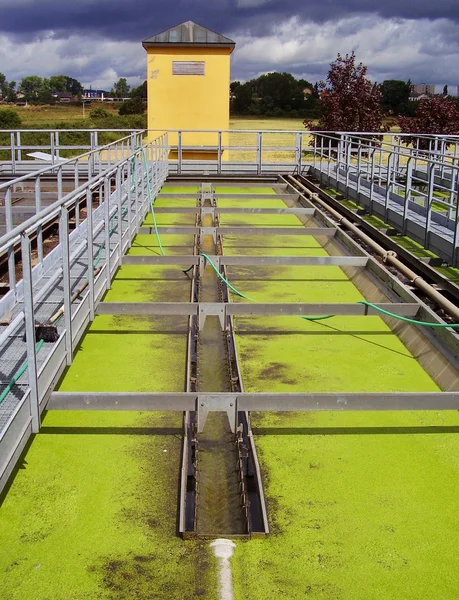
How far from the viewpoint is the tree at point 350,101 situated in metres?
25.6

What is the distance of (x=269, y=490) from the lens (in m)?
3.87

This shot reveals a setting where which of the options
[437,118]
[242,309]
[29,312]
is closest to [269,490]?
[29,312]

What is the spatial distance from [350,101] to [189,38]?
7070 mm

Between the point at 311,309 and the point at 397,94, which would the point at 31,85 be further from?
the point at 311,309

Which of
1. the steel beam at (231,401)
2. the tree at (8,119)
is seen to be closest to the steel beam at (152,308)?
the steel beam at (231,401)

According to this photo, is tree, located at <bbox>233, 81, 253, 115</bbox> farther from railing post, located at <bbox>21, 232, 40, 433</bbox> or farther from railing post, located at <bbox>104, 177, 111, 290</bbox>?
railing post, located at <bbox>21, 232, 40, 433</bbox>

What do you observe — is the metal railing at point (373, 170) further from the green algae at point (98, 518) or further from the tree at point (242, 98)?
the tree at point (242, 98)

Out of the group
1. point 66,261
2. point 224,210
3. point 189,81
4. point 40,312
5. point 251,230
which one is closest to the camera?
point 66,261

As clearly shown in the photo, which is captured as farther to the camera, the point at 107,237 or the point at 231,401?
the point at 107,237

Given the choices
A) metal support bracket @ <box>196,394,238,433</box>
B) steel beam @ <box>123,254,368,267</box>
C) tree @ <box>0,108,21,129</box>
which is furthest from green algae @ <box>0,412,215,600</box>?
tree @ <box>0,108,21,129</box>

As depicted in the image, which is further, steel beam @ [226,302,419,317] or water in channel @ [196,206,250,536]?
steel beam @ [226,302,419,317]

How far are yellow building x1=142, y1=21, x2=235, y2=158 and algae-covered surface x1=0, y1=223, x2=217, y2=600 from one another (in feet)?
57.8

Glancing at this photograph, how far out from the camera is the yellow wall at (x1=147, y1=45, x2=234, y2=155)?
21.9 metres

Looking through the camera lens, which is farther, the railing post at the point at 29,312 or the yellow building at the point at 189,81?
the yellow building at the point at 189,81
